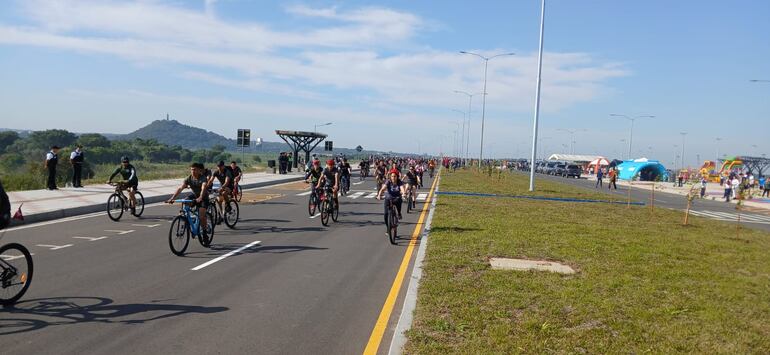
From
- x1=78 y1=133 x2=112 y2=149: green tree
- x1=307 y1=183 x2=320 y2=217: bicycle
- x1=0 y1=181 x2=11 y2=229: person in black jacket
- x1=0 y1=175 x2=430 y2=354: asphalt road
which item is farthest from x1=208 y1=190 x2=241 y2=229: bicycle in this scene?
x1=78 y1=133 x2=112 y2=149: green tree

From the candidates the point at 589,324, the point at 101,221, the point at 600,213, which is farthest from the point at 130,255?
the point at 600,213

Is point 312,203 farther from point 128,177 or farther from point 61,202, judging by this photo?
point 61,202

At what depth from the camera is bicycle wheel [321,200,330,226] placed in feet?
48.3

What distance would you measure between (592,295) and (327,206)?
882 centimetres

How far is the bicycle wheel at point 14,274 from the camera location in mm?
6457

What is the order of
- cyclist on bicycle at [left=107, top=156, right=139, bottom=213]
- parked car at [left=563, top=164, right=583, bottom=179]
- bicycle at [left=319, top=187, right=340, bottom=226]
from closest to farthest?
cyclist on bicycle at [left=107, top=156, right=139, bottom=213]
bicycle at [left=319, top=187, right=340, bottom=226]
parked car at [left=563, top=164, right=583, bottom=179]

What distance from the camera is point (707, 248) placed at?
12.4 m

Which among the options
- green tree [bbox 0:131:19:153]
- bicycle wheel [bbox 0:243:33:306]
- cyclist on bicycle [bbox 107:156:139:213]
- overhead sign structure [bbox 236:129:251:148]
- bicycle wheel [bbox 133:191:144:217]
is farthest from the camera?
green tree [bbox 0:131:19:153]

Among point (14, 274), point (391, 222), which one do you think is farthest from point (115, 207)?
point (14, 274)

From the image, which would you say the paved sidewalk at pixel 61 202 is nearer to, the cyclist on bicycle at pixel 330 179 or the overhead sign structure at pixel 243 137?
the cyclist on bicycle at pixel 330 179

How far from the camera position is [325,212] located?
14844 mm

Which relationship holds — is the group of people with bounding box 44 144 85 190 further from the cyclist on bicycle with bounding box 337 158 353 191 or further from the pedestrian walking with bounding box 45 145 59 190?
the cyclist on bicycle with bounding box 337 158 353 191

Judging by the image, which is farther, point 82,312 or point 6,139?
point 6,139

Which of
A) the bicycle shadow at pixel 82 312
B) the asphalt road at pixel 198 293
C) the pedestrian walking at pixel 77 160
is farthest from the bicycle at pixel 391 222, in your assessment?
the pedestrian walking at pixel 77 160
